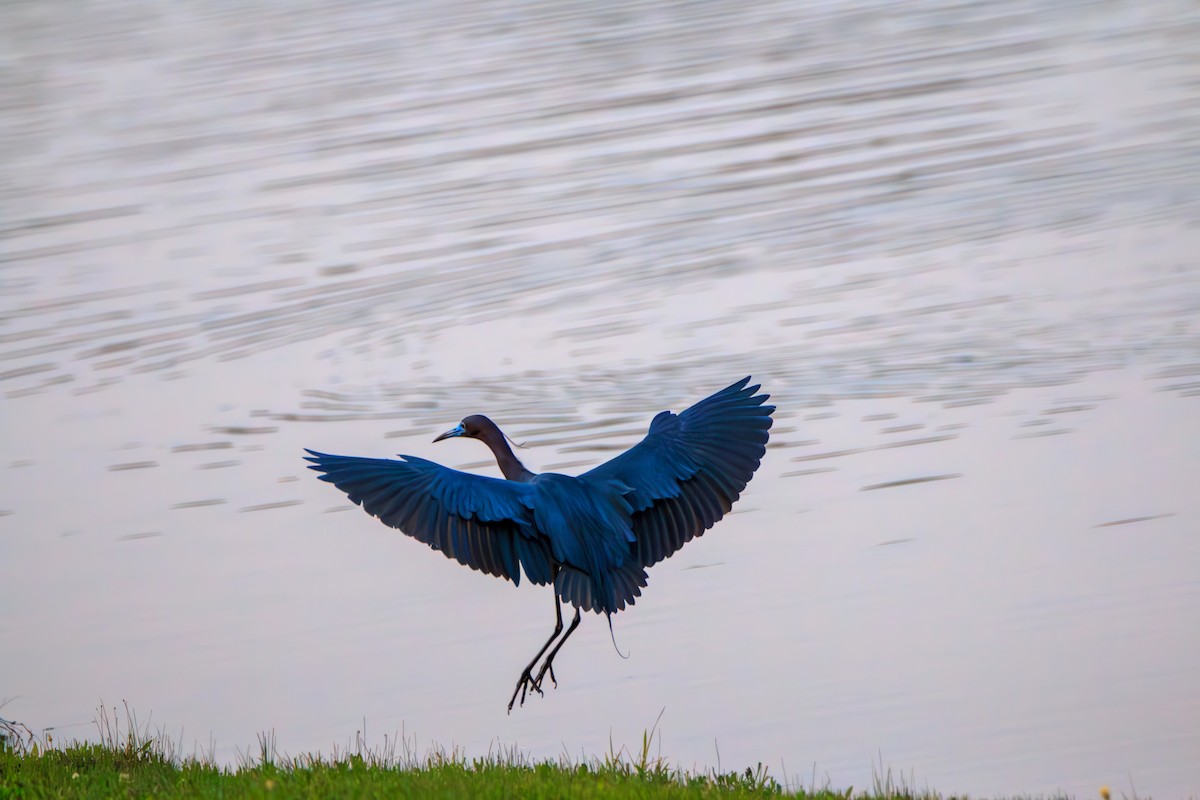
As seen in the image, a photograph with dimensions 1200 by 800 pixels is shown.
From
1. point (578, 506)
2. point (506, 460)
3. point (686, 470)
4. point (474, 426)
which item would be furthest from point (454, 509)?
point (474, 426)

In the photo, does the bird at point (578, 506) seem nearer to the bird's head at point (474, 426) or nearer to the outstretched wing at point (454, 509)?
the outstretched wing at point (454, 509)

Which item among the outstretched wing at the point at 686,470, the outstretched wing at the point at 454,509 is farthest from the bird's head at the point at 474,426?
the outstretched wing at the point at 454,509

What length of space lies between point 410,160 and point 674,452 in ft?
31.7

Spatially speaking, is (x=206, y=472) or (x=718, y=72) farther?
(x=718, y=72)

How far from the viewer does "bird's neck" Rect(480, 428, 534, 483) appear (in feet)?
21.4

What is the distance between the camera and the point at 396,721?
6820mm

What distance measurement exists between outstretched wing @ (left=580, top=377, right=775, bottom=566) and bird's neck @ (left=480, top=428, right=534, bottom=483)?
31 cm

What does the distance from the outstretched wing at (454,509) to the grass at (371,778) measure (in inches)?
27.5

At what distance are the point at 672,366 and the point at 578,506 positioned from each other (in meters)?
4.07

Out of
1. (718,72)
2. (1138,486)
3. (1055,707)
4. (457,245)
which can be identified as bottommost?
(1055,707)

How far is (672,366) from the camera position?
998 centimetres

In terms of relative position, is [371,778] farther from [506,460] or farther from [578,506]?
[506,460]

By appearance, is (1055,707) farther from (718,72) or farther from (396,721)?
(718,72)

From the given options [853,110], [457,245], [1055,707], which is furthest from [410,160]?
[1055,707]
